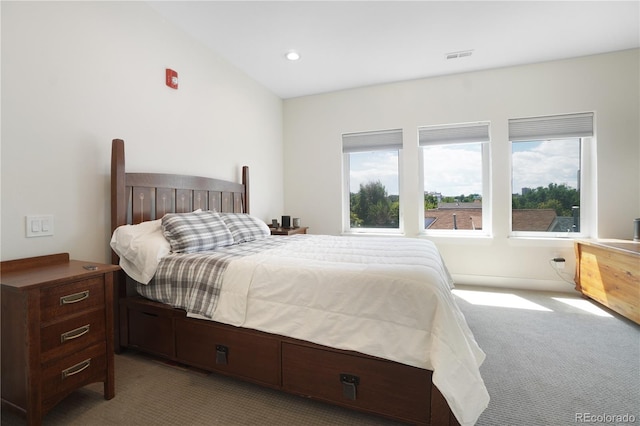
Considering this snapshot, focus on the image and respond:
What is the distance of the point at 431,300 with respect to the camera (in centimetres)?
124

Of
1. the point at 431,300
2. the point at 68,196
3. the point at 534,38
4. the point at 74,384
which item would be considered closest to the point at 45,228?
the point at 68,196

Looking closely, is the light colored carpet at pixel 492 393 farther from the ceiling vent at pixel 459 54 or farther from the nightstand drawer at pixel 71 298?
the ceiling vent at pixel 459 54

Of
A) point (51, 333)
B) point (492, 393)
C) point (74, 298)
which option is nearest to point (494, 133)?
point (492, 393)

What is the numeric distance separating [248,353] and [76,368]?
83cm

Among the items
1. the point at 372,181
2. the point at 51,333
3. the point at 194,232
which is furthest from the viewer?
the point at 372,181

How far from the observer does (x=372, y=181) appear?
4.13 meters

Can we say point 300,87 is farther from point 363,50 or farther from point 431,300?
point 431,300

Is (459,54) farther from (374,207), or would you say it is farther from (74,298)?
(74,298)

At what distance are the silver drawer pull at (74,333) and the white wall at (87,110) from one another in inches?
23.9

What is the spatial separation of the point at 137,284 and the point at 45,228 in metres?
0.62

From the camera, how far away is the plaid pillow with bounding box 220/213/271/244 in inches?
99.1
